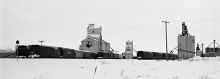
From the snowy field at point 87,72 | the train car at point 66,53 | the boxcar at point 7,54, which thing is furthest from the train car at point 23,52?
the snowy field at point 87,72

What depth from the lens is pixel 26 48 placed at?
3152cm

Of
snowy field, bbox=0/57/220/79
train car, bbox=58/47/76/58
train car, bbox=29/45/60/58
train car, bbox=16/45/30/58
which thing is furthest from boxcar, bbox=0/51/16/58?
snowy field, bbox=0/57/220/79

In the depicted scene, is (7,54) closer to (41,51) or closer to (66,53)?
(66,53)

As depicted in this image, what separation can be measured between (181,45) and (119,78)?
90260 mm

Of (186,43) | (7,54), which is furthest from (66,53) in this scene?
(186,43)

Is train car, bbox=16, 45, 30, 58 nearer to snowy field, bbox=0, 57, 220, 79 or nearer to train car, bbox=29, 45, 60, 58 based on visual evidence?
train car, bbox=29, 45, 60, 58

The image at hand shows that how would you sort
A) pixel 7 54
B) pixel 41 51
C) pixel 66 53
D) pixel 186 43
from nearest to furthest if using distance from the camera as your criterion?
pixel 41 51
pixel 66 53
pixel 7 54
pixel 186 43

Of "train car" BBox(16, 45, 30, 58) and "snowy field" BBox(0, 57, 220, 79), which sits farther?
"train car" BBox(16, 45, 30, 58)

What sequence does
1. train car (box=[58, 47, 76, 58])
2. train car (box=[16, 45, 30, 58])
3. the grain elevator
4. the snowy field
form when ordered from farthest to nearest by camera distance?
the grain elevator → train car (box=[58, 47, 76, 58]) → train car (box=[16, 45, 30, 58]) → the snowy field

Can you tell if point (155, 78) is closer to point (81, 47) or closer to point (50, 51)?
point (50, 51)

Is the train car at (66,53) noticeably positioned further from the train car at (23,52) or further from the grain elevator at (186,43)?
the grain elevator at (186,43)

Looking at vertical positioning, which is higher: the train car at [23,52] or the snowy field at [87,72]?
the train car at [23,52]

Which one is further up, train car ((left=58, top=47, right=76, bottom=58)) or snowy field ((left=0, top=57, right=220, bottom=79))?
train car ((left=58, top=47, right=76, bottom=58))

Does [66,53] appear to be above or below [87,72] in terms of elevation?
above
